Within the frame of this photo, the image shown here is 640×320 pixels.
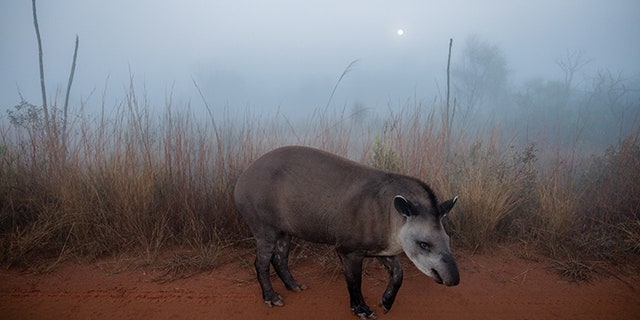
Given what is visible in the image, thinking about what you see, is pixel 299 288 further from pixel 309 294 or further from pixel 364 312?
pixel 364 312

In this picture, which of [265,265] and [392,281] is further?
[265,265]

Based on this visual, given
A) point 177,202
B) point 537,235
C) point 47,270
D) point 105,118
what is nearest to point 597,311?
point 537,235

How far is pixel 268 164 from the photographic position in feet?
11.5

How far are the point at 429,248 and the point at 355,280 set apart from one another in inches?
32.0

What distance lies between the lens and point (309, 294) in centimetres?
367

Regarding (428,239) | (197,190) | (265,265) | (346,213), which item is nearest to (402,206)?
(428,239)

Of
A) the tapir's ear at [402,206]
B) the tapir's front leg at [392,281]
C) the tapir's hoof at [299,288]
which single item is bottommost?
the tapir's hoof at [299,288]

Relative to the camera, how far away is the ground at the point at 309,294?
10.7 feet

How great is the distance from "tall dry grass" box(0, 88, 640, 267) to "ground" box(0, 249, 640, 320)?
0.40 meters

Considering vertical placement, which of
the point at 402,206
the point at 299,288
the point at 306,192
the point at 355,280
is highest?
the point at 402,206

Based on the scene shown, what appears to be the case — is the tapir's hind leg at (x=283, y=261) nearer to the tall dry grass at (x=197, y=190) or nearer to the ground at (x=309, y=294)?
the ground at (x=309, y=294)

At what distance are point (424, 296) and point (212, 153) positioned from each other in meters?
3.90

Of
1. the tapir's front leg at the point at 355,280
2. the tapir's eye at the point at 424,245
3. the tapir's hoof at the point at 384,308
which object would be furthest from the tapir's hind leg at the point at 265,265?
the tapir's eye at the point at 424,245

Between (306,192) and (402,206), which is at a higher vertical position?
(402,206)
